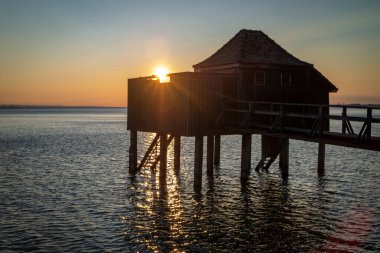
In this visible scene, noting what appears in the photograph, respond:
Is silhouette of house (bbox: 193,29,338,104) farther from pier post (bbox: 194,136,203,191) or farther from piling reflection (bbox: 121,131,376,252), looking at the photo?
piling reflection (bbox: 121,131,376,252)

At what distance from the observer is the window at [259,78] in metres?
26.1

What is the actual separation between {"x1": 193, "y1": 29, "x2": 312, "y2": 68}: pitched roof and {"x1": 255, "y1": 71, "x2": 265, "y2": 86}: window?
691 millimetres

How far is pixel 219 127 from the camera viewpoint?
2533cm

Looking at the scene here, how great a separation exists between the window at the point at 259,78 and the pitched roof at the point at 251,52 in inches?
27.2

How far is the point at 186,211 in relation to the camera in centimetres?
2112

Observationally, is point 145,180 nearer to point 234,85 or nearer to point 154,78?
point 154,78

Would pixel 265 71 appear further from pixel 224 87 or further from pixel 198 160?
pixel 198 160

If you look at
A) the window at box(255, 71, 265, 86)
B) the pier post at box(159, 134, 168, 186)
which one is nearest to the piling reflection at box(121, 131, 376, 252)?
the pier post at box(159, 134, 168, 186)

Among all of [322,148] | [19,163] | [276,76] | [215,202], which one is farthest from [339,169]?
[19,163]

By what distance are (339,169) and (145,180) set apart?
16.7 metres

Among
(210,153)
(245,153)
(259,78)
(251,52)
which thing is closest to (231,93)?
(259,78)

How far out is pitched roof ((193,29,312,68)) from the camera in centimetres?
2642

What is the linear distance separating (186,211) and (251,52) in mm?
11554

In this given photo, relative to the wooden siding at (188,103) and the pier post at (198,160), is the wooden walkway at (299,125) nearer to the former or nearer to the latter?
the wooden siding at (188,103)
